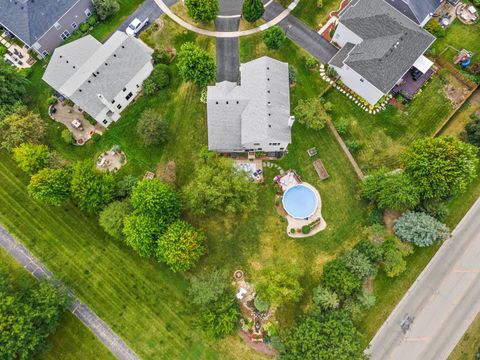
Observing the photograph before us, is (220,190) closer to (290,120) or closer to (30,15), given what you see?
(290,120)

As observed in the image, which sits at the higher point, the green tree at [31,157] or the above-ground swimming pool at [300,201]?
the above-ground swimming pool at [300,201]

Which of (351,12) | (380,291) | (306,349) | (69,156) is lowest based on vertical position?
(69,156)

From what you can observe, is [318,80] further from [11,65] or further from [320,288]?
[11,65]

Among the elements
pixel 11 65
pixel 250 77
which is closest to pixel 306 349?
pixel 250 77

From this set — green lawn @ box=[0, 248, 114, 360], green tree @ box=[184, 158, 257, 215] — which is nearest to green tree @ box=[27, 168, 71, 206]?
green lawn @ box=[0, 248, 114, 360]

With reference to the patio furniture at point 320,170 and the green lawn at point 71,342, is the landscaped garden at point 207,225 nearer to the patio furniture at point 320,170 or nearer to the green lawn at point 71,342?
the green lawn at point 71,342

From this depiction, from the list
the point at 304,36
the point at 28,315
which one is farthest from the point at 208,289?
the point at 304,36

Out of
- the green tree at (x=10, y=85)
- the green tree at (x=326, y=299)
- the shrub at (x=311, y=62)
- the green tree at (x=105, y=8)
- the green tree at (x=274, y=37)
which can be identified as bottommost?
the green tree at (x=10, y=85)

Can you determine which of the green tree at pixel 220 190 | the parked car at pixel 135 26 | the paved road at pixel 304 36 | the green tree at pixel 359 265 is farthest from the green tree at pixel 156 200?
the paved road at pixel 304 36
